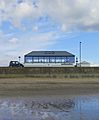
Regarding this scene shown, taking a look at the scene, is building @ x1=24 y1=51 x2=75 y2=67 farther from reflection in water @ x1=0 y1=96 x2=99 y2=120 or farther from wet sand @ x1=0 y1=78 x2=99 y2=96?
reflection in water @ x1=0 y1=96 x2=99 y2=120

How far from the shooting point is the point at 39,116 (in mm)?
17641

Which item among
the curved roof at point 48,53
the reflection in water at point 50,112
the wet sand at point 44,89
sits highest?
the curved roof at point 48,53

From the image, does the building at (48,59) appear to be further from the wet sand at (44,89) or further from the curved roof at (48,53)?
the wet sand at (44,89)

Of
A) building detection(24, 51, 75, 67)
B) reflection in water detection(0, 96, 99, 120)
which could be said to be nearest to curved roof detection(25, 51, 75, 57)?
building detection(24, 51, 75, 67)

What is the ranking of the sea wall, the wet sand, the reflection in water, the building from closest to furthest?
the reflection in water
the wet sand
the sea wall
the building

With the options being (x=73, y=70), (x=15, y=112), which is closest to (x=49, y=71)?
(x=73, y=70)

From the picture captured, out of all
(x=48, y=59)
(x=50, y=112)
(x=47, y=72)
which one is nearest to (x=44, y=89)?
(x=50, y=112)

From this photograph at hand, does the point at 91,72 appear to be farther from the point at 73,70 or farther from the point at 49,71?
the point at 49,71

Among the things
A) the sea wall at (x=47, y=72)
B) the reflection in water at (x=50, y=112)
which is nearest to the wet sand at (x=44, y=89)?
the reflection in water at (x=50, y=112)

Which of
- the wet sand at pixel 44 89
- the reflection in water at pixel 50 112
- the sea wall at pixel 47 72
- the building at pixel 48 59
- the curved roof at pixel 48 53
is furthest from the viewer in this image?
the curved roof at pixel 48 53

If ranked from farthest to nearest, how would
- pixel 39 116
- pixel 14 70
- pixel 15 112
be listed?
pixel 14 70 → pixel 15 112 → pixel 39 116

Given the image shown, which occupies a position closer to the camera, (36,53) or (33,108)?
(33,108)

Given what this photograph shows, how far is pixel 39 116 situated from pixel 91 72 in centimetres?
3771

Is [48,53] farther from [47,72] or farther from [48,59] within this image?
[47,72]
